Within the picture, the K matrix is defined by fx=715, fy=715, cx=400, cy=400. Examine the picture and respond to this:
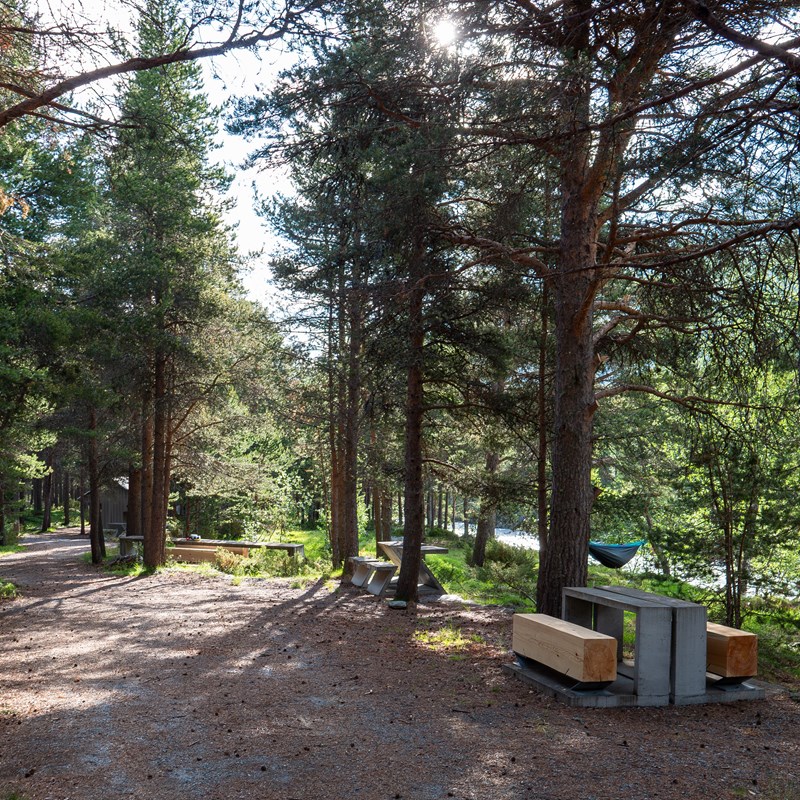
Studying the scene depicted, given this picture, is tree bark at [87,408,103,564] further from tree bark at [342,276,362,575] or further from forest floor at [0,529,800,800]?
forest floor at [0,529,800,800]

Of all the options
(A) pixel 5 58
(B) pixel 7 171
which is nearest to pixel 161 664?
(A) pixel 5 58

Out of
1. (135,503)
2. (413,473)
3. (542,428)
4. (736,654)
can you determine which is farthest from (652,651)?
(135,503)

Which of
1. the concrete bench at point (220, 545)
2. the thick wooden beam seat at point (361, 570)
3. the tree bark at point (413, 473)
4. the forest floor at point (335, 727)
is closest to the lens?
the forest floor at point (335, 727)

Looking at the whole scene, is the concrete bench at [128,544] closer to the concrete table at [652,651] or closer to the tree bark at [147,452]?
the tree bark at [147,452]

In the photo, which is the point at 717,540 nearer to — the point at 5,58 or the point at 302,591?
the point at 302,591

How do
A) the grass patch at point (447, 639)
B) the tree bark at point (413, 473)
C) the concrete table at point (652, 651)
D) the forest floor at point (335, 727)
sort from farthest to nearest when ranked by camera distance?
1. the tree bark at point (413, 473)
2. the grass patch at point (447, 639)
3. the concrete table at point (652, 651)
4. the forest floor at point (335, 727)

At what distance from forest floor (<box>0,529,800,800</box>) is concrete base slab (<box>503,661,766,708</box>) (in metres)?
0.09

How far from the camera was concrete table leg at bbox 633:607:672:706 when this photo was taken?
5777 millimetres

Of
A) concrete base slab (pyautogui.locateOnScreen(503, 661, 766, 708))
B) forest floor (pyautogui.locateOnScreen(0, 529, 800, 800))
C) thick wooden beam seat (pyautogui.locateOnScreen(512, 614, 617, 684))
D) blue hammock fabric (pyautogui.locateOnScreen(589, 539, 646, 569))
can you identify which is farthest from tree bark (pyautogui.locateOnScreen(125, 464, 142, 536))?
concrete base slab (pyautogui.locateOnScreen(503, 661, 766, 708))

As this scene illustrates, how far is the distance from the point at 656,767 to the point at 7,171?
1592 centimetres

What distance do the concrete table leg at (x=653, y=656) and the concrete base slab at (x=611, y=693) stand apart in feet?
0.18

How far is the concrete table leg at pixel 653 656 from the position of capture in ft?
19.0

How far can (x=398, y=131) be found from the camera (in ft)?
25.4

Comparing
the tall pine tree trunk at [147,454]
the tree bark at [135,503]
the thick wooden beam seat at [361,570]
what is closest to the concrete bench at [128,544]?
the tree bark at [135,503]
